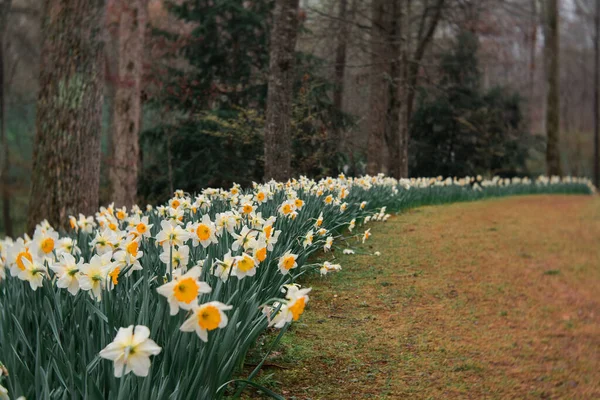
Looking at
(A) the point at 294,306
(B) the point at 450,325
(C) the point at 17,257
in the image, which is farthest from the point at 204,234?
(B) the point at 450,325

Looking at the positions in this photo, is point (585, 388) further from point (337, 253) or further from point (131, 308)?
point (337, 253)

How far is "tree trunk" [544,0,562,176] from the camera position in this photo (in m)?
15.3

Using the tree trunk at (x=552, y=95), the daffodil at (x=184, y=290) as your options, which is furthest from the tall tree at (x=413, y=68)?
the daffodil at (x=184, y=290)

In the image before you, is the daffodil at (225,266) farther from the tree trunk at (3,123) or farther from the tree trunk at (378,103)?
the tree trunk at (3,123)

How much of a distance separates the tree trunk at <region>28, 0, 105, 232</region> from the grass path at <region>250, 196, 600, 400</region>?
9.50 ft

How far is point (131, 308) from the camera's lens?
1.93 meters

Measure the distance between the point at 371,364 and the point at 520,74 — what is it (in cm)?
3312

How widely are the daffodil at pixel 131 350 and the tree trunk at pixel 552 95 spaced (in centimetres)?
1559

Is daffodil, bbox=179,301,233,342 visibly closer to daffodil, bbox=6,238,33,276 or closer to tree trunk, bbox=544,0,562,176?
daffodil, bbox=6,238,33,276

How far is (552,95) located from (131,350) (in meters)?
16.3

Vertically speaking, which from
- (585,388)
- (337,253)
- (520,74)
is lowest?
(585,388)

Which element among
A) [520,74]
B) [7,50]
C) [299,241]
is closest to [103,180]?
[7,50]

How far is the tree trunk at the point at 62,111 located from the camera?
5.60 metres

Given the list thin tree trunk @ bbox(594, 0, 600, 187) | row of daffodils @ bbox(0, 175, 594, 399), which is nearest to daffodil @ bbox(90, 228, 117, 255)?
row of daffodils @ bbox(0, 175, 594, 399)
